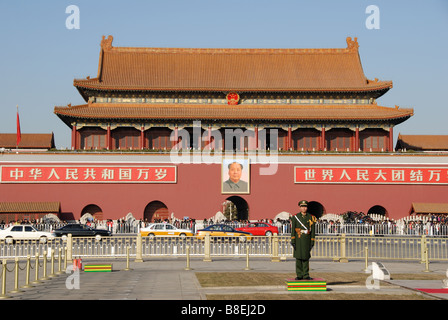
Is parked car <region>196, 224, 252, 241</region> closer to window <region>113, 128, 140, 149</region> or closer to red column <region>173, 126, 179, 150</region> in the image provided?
red column <region>173, 126, 179, 150</region>

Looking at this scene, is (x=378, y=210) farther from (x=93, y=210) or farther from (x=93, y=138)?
(x=93, y=138)

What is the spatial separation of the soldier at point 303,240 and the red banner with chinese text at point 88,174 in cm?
2853

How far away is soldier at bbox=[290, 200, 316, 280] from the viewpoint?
14406mm

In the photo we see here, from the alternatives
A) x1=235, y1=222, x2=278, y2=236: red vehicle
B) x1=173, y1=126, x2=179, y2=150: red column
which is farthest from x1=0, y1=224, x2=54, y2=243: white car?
x1=173, y1=126, x2=179, y2=150: red column

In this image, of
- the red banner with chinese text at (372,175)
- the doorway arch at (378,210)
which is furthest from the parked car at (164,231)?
the doorway arch at (378,210)

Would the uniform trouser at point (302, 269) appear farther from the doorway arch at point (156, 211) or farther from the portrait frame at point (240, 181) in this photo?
the doorway arch at point (156, 211)

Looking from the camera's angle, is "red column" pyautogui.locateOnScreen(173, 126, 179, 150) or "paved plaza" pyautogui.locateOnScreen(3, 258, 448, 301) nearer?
"paved plaza" pyautogui.locateOnScreen(3, 258, 448, 301)

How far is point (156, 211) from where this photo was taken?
4341 cm

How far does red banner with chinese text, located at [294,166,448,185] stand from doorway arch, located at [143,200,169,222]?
9134 millimetres

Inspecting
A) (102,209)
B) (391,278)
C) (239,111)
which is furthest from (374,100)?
(391,278)

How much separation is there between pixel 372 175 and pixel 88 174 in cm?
1909

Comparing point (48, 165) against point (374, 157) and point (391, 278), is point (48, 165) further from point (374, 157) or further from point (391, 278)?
point (391, 278)

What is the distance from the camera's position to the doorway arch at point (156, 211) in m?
43.3

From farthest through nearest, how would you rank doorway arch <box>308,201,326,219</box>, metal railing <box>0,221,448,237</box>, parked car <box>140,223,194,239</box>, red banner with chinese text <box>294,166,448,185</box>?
doorway arch <box>308,201,326,219</box> < red banner with chinese text <box>294,166,448,185</box> < metal railing <box>0,221,448,237</box> < parked car <box>140,223,194,239</box>
